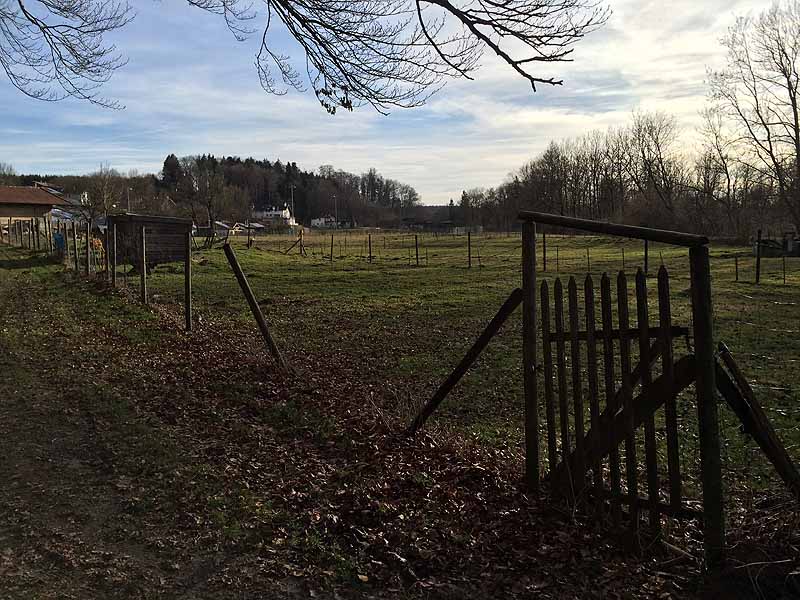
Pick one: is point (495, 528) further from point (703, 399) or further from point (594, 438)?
point (703, 399)

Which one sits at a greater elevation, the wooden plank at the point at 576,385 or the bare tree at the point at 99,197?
the bare tree at the point at 99,197

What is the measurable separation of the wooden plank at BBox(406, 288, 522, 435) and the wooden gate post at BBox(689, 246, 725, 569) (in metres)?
1.40

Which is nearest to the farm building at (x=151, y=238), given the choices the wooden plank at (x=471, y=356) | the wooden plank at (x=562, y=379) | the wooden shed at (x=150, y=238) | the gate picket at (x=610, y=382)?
the wooden shed at (x=150, y=238)

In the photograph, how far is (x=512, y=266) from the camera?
3089 cm

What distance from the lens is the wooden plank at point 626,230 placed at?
12.6ft

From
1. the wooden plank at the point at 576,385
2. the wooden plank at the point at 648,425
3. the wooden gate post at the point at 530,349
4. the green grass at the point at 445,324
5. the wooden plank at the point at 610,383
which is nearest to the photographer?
the wooden plank at the point at 648,425

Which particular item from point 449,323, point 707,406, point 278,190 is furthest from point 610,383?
point 278,190

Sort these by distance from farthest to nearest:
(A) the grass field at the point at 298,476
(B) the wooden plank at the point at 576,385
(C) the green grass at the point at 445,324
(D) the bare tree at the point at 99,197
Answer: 1. (D) the bare tree at the point at 99,197
2. (C) the green grass at the point at 445,324
3. (B) the wooden plank at the point at 576,385
4. (A) the grass field at the point at 298,476

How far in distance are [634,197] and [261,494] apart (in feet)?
271

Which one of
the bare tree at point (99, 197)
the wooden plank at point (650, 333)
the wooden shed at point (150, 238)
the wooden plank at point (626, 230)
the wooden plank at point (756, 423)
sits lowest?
the wooden plank at point (756, 423)

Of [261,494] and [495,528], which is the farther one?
[261,494]

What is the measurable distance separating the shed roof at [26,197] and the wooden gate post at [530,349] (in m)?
73.9

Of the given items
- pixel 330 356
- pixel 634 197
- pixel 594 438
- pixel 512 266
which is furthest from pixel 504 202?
pixel 594 438

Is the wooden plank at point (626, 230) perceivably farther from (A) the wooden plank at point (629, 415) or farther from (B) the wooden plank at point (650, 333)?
(A) the wooden plank at point (629, 415)
